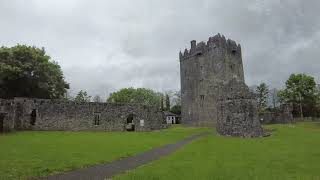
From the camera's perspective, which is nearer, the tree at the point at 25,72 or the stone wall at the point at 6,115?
the stone wall at the point at 6,115

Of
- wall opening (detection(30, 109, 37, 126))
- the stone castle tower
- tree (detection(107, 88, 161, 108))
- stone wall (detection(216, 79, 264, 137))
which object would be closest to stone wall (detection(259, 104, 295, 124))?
the stone castle tower

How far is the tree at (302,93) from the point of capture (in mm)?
69375

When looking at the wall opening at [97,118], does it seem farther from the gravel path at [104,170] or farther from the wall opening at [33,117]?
the gravel path at [104,170]

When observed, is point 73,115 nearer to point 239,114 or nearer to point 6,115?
point 6,115

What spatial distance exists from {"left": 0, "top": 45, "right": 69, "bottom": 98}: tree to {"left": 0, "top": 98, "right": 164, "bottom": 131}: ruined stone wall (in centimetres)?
624

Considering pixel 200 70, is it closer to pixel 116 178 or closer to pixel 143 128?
pixel 143 128

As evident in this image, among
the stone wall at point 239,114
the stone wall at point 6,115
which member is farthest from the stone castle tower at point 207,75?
the stone wall at point 6,115

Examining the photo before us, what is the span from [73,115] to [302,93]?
5152 centimetres

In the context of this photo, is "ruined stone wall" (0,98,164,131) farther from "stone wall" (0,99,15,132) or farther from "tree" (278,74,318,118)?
"tree" (278,74,318,118)

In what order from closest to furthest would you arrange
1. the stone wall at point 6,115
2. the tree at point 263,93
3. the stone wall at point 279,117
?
the stone wall at point 6,115 → the stone wall at point 279,117 → the tree at point 263,93

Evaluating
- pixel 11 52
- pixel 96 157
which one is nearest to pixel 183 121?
pixel 11 52

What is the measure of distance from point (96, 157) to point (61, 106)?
23394 millimetres

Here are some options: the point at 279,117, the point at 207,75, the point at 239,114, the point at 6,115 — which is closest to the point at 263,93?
the point at 279,117

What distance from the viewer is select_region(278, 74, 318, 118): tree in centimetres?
6938
